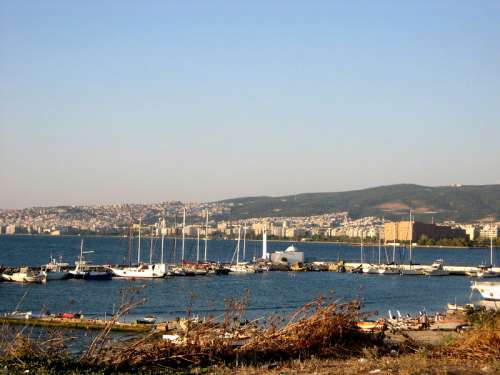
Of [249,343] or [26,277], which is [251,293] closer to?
[26,277]

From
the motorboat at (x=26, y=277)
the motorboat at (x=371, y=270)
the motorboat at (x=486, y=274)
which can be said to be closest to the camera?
the motorboat at (x=26, y=277)

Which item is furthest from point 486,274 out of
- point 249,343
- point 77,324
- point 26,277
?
point 249,343

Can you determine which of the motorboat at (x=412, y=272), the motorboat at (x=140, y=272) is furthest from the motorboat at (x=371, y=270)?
the motorboat at (x=140, y=272)

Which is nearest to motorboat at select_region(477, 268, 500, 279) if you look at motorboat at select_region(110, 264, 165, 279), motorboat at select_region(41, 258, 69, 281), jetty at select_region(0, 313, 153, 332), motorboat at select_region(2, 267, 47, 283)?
motorboat at select_region(110, 264, 165, 279)

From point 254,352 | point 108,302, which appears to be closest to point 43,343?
point 254,352

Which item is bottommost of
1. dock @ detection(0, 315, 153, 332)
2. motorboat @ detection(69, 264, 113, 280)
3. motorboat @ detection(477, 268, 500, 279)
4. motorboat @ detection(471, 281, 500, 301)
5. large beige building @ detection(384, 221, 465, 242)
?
motorboat @ detection(477, 268, 500, 279)

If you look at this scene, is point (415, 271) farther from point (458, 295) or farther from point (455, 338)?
point (455, 338)

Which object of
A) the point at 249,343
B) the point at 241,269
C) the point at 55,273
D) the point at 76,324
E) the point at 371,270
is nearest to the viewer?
the point at 249,343

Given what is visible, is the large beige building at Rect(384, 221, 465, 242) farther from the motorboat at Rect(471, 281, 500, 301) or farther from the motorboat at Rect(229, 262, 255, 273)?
the motorboat at Rect(471, 281, 500, 301)

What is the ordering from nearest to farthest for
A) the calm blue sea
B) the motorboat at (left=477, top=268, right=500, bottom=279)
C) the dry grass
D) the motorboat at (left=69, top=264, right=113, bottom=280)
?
the dry grass
the calm blue sea
the motorboat at (left=69, top=264, right=113, bottom=280)
the motorboat at (left=477, top=268, right=500, bottom=279)

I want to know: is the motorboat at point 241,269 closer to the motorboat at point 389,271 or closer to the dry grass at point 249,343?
the motorboat at point 389,271

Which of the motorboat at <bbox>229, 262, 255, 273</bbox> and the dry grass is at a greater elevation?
the dry grass

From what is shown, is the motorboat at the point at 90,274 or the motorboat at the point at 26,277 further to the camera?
the motorboat at the point at 90,274

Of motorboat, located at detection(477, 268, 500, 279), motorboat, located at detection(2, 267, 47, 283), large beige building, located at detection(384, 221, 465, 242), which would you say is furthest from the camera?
large beige building, located at detection(384, 221, 465, 242)
